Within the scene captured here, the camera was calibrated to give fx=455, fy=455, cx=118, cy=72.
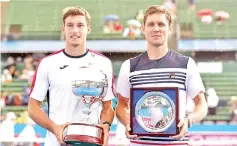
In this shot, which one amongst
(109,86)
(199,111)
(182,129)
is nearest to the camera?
(182,129)


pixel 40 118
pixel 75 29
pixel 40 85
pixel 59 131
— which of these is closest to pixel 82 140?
pixel 59 131

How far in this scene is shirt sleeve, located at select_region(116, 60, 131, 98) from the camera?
200 centimetres

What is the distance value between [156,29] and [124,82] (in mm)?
285

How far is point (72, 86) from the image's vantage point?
1969mm

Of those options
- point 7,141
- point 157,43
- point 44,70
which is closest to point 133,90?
point 157,43

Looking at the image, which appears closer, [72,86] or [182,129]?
[182,129]

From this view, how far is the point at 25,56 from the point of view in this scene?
24.3 feet

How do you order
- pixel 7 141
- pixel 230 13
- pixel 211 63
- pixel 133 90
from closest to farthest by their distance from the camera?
pixel 133 90 < pixel 7 141 < pixel 211 63 < pixel 230 13

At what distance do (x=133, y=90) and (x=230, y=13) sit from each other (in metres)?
6.34

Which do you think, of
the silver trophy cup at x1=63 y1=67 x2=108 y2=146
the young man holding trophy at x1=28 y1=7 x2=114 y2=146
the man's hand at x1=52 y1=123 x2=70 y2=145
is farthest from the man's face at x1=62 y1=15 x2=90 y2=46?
the man's hand at x1=52 y1=123 x2=70 y2=145

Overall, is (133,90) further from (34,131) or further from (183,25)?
(183,25)

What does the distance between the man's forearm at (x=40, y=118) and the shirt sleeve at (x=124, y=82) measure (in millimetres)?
337

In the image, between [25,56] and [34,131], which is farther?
[25,56]

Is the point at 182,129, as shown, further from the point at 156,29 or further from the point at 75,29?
the point at 75,29
